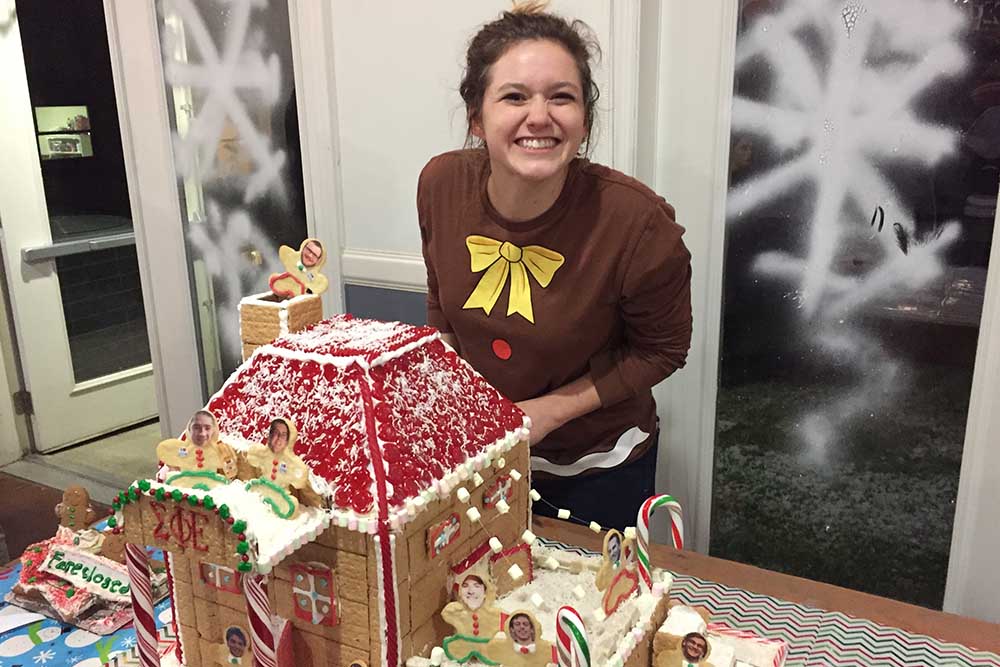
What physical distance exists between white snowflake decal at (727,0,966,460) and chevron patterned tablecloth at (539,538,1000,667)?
29.3 inches

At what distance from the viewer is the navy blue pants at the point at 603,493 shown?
5.15 feet

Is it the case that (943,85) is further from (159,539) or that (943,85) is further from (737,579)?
(159,539)

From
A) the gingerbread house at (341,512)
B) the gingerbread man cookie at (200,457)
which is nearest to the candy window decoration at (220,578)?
the gingerbread house at (341,512)

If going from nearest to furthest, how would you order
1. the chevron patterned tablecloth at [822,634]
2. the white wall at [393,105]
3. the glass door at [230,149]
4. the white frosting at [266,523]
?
the white frosting at [266,523]
the chevron patterned tablecloth at [822,634]
the white wall at [393,105]
the glass door at [230,149]

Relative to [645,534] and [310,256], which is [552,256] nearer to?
[310,256]

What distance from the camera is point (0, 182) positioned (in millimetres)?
3236

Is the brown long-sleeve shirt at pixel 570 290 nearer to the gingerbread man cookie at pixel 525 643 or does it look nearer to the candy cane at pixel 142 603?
the gingerbread man cookie at pixel 525 643

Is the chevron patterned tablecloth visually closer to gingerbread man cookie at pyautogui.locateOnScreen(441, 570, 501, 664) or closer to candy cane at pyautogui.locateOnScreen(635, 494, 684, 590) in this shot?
A: candy cane at pyautogui.locateOnScreen(635, 494, 684, 590)

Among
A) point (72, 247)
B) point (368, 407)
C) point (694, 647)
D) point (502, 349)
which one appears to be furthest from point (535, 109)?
point (72, 247)

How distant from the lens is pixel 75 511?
1514 mm

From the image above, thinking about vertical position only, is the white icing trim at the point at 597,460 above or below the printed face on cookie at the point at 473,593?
below

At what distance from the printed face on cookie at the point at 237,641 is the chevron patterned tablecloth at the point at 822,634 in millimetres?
675

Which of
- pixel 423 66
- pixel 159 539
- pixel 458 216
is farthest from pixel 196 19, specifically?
pixel 159 539

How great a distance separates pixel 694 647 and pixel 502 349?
59 cm
